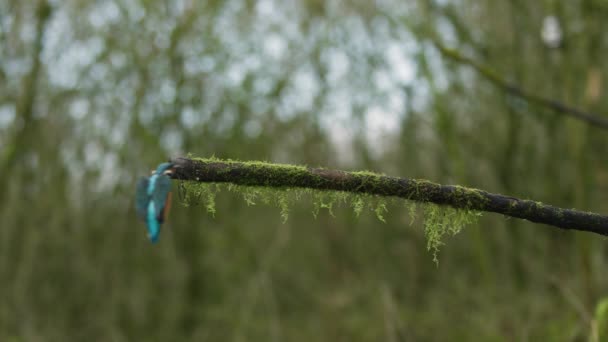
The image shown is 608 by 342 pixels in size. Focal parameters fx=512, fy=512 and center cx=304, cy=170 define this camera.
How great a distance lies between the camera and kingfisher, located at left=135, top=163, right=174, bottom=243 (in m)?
0.62

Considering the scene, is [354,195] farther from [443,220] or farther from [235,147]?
[235,147]

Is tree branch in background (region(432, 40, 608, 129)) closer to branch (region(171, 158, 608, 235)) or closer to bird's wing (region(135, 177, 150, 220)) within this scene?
branch (region(171, 158, 608, 235))

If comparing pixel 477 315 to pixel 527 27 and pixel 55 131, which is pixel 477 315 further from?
pixel 55 131

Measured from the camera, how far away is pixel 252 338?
310 centimetres

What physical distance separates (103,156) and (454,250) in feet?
8.13

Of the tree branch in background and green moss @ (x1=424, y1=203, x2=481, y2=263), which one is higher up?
the tree branch in background

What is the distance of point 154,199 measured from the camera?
64cm

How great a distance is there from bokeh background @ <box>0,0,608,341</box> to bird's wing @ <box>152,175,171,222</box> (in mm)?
2084

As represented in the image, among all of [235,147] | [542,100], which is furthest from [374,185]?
[235,147]

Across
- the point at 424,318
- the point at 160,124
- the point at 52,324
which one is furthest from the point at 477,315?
the point at 52,324

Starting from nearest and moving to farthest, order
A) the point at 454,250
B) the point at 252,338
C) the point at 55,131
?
the point at 55,131
the point at 252,338
the point at 454,250

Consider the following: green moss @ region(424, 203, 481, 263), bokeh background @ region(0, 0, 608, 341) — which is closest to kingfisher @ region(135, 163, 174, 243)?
green moss @ region(424, 203, 481, 263)

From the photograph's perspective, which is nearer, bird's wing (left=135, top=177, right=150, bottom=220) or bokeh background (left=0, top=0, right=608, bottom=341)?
bird's wing (left=135, top=177, right=150, bottom=220)

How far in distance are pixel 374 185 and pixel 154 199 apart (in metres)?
0.28
